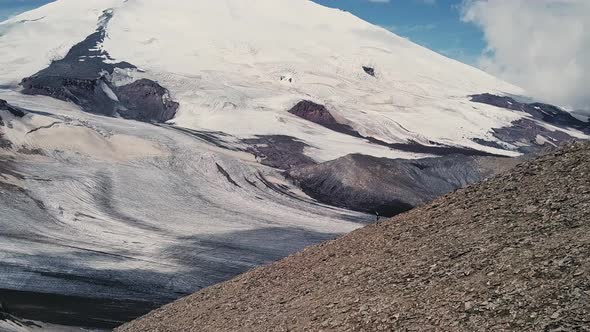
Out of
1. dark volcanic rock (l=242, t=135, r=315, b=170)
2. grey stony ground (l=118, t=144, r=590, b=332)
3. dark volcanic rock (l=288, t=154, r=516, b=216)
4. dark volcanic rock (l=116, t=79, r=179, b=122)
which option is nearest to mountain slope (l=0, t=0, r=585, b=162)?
dark volcanic rock (l=116, t=79, r=179, b=122)

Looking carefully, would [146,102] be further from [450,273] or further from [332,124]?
[450,273]

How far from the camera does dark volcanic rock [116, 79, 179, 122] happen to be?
6738 centimetres

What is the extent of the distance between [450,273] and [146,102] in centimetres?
6468

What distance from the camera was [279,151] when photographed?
5541 cm

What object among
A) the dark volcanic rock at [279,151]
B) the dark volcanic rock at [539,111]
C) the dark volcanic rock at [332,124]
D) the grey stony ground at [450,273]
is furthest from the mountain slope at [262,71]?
the grey stony ground at [450,273]

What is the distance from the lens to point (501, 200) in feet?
35.6

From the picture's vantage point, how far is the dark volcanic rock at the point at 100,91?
213 ft

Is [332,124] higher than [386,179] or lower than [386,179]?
higher

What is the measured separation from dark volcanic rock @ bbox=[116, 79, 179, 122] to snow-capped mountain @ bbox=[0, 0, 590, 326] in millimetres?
257

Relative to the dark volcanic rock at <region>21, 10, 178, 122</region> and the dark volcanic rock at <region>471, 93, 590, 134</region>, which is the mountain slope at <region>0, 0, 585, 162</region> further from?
the dark volcanic rock at <region>471, 93, 590, 134</region>

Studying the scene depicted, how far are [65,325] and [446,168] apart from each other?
3853 cm

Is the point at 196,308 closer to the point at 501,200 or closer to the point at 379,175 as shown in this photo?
the point at 501,200

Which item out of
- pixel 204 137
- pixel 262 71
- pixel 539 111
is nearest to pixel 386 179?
pixel 204 137

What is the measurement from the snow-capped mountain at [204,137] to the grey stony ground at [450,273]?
26.0 feet
